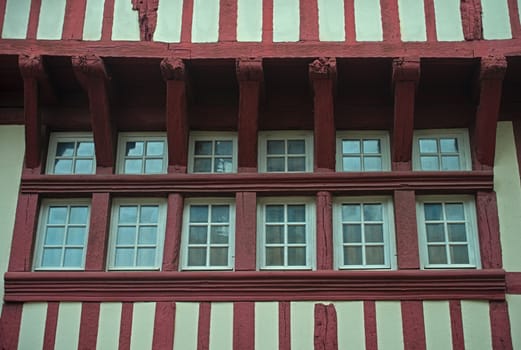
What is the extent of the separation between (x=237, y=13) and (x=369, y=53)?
41.1 inches

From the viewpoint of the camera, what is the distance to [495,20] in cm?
632

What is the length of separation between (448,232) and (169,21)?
2.59m

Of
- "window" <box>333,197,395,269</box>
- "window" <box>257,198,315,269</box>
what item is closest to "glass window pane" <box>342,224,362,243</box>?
"window" <box>333,197,395,269</box>

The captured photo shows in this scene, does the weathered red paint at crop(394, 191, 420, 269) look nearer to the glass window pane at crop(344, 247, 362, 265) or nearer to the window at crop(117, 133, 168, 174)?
the glass window pane at crop(344, 247, 362, 265)

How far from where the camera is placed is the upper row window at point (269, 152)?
648 centimetres

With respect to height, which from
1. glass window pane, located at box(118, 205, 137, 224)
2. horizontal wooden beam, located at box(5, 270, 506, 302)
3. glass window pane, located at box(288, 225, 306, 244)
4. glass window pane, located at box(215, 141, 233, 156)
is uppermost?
glass window pane, located at box(215, 141, 233, 156)

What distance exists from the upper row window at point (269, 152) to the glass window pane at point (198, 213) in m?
0.30

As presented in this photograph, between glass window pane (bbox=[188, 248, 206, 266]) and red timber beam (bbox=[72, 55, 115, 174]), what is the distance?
880mm

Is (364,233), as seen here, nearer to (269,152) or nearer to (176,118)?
(269,152)

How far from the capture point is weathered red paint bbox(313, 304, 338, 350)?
5.82m

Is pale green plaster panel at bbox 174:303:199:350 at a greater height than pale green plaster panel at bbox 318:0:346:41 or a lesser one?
lesser

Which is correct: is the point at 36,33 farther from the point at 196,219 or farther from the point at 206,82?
the point at 196,219

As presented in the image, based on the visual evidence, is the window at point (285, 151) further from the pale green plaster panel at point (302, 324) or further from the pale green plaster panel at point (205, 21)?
the pale green plaster panel at point (302, 324)

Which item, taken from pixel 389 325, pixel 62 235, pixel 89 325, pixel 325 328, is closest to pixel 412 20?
pixel 389 325
